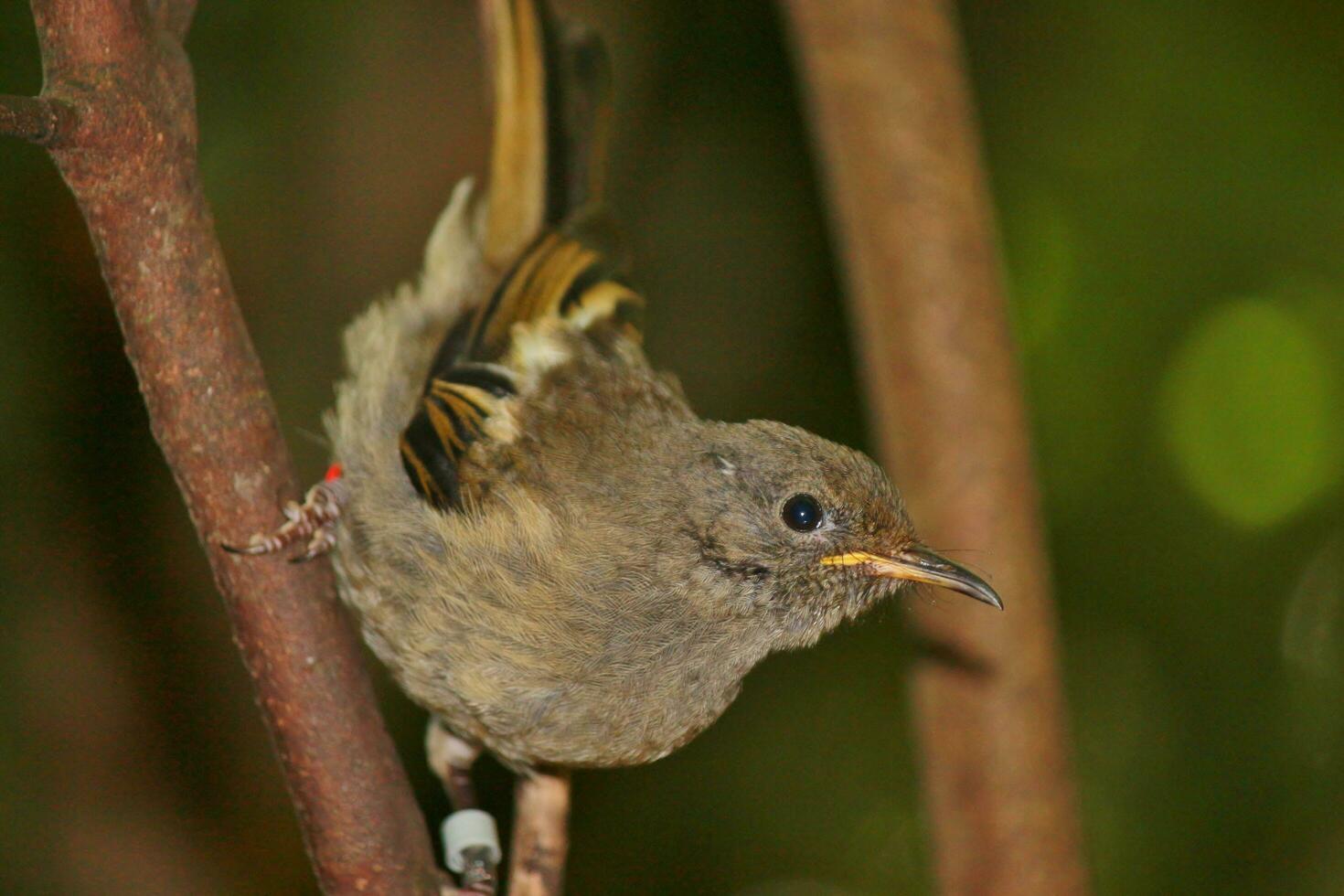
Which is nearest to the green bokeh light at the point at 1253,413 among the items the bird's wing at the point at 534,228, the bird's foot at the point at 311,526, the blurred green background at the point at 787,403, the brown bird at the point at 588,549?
the blurred green background at the point at 787,403

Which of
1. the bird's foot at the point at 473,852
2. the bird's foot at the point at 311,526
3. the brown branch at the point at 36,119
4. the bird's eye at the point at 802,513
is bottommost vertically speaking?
the bird's foot at the point at 473,852

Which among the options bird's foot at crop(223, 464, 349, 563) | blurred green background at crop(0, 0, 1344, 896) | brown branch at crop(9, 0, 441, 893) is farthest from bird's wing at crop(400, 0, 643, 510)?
blurred green background at crop(0, 0, 1344, 896)

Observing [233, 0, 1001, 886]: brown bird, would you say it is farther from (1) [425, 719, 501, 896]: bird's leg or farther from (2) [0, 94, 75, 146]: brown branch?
(2) [0, 94, 75, 146]: brown branch

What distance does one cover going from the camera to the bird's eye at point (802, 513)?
296 centimetres

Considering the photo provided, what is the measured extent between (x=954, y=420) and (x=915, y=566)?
39.9 inches

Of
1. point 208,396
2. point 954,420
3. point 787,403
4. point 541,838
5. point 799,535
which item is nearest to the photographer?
point 208,396

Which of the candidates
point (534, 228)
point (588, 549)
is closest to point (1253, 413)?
point (534, 228)

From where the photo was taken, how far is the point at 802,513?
2.96 meters

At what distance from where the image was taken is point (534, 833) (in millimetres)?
3336

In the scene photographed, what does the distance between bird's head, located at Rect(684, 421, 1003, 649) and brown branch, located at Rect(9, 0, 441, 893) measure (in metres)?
0.87

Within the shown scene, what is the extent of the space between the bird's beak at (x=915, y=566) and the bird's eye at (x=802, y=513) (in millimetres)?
97

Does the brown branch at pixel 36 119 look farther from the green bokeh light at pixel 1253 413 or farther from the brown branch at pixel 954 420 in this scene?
the green bokeh light at pixel 1253 413

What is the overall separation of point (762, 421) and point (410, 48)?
2704mm

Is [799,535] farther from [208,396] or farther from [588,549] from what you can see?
[208,396]
